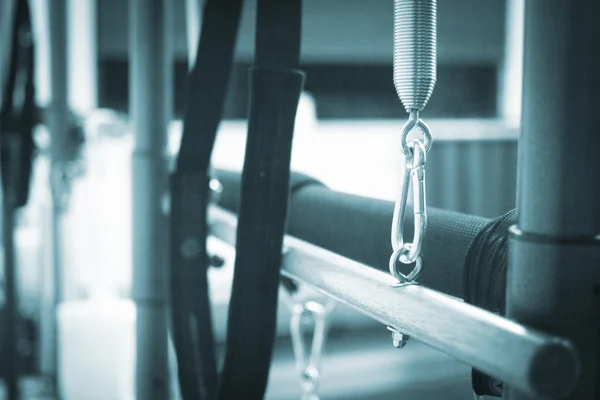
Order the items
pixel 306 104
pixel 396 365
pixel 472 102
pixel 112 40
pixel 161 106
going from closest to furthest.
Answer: pixel 161 106
pixel 396 365
pixel 306 104
pixel 112 40
pixel 472 102

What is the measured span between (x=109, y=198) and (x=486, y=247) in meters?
1.94

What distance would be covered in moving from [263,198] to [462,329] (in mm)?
221

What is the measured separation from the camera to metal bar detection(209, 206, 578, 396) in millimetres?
243

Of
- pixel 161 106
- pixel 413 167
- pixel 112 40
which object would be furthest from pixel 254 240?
pixel 112 40

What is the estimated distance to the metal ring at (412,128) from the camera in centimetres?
33

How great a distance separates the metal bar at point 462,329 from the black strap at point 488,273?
1.4 inches

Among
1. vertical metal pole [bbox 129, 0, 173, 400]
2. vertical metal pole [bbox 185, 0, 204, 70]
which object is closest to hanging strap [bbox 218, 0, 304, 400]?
vertical metal pole [bbox 129, 0, 173, 400]

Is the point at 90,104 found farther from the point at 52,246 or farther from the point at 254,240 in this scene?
the point at 254,240

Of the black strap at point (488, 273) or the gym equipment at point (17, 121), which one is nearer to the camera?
the black strap at point (488, 273)

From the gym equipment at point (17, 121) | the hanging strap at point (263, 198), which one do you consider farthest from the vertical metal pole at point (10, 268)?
the hanging strap at point (263, 198)

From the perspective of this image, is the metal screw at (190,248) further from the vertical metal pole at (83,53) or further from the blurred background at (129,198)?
the vertical metal pole at (83,53)

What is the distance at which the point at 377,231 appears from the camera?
46 centimetres

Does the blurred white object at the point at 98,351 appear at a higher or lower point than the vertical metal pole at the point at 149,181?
lower

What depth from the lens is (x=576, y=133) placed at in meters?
0.25
